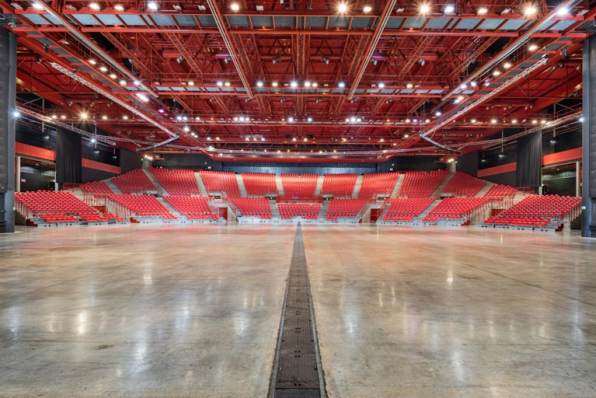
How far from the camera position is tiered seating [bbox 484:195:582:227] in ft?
62.7

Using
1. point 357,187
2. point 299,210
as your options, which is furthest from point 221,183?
point 357,187

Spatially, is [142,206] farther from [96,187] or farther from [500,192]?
[500,192]

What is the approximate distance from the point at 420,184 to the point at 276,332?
36.8 metres

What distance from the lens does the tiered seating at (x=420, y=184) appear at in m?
34.8

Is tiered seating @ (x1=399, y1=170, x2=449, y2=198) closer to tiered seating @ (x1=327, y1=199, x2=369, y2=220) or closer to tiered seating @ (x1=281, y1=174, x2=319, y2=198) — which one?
tiered seating @ (x1=327, y1=199, x2=369, y2=220)

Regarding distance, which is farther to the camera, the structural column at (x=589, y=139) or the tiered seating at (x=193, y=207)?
the tiered seating at (x=193, y=207)

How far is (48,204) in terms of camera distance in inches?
835

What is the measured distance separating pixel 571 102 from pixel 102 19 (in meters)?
29.7

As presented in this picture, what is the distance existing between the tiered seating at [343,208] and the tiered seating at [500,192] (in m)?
11.5

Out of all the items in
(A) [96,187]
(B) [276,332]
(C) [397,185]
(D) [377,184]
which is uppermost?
(D) [377,184]

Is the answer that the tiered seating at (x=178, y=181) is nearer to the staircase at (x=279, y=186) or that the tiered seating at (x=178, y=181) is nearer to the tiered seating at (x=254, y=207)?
the tiered seating at (x=254, y=207)

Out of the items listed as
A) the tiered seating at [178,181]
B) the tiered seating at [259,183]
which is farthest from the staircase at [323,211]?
the tiered seating at [178,181]

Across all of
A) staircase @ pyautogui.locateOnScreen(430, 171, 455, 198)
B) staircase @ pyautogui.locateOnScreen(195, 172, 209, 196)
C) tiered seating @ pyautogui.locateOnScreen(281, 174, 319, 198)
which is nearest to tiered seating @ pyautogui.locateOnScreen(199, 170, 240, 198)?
staircase @ pyautogui.locateOnScreen(195, 172, 209, 196)

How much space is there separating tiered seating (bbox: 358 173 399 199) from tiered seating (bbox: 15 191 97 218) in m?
28.4
